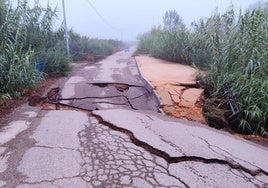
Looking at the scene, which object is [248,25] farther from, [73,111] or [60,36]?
[60,36]

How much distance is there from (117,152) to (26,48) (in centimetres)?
528

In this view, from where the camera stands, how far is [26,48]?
723 centimetres

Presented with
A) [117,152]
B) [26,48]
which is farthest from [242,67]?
[26,48]

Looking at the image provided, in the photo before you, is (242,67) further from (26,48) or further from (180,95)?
(26,48)

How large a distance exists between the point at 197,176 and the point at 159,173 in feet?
1.30

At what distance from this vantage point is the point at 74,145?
3.29 metres

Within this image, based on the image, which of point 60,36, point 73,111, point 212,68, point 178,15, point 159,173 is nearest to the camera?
point 159,173

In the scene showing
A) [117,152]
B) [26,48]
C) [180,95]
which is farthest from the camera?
[26,48]

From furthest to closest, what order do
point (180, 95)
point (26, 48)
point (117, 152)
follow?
point (26, 48)
point (180, 95)
point (117, 152)

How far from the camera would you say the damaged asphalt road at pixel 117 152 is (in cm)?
260

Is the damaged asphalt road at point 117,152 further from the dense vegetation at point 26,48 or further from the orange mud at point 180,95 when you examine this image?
the dense vegetation at point 26,48

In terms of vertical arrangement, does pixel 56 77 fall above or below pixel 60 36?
below

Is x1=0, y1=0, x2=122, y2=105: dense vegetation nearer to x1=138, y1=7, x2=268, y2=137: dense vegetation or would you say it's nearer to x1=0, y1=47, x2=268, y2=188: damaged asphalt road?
x1=0, y1=47, x2=268, y2=188: damaged asphalt road

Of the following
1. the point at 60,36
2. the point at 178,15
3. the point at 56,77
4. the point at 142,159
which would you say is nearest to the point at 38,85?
the point at 56,77
